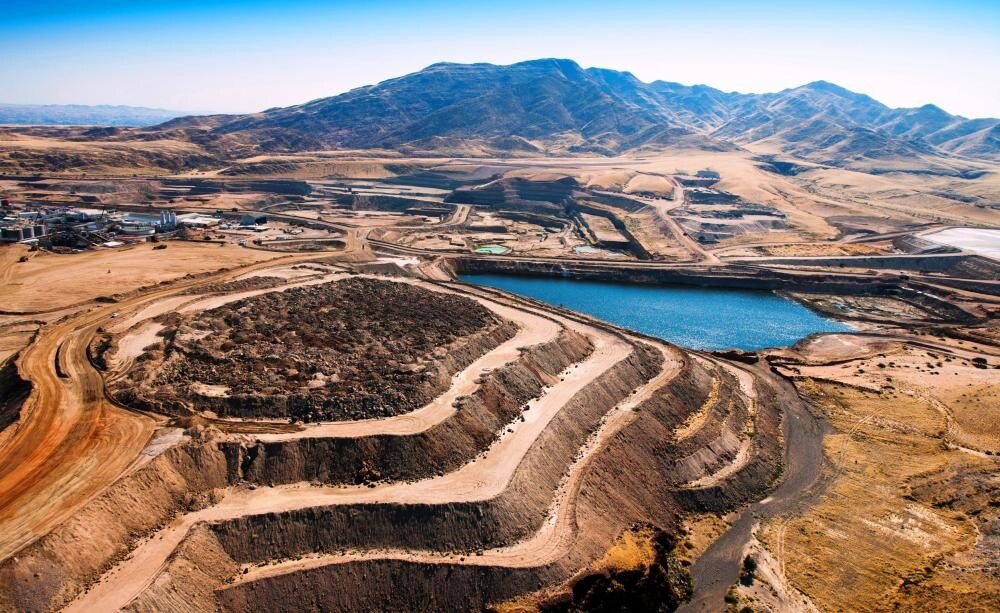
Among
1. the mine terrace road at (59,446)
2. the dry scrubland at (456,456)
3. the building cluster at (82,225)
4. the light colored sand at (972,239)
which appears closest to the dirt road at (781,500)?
the dry scrubland at (456,456)

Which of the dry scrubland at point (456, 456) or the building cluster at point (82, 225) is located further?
the building cluster at point (82, 225)

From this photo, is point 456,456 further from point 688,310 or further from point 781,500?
point 688,310

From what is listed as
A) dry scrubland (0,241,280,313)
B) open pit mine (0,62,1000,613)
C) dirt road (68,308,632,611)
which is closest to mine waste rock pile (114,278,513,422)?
open pit mine (0,62,1000,613)

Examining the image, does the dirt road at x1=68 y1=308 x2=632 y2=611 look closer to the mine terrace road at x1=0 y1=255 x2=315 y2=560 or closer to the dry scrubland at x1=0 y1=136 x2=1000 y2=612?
the dry scrubland at x1=0 y1=136 x2=1000 y2=612

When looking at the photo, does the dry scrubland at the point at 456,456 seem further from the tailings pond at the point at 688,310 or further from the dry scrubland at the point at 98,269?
the tailings pond at the point at 688,310

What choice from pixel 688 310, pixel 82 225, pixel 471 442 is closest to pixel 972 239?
pixel 688 310

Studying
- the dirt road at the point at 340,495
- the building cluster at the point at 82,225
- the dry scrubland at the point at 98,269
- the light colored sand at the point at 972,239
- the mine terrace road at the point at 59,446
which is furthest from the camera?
the light colored sand at the point at 972,239
